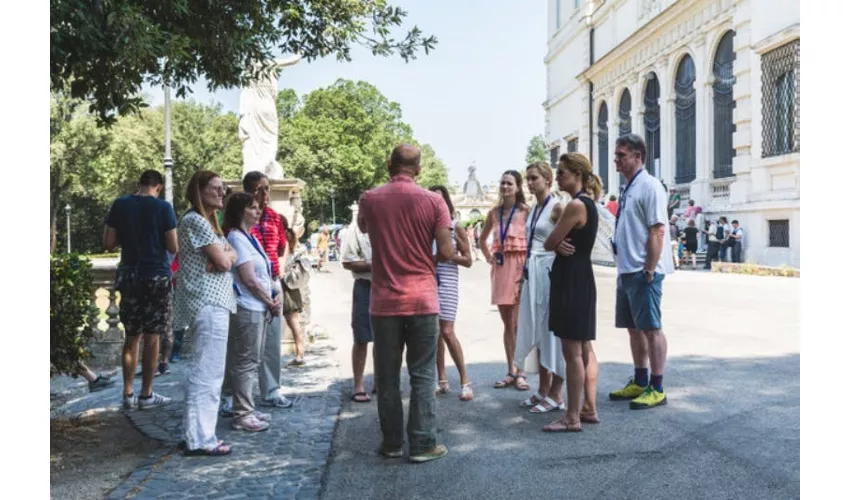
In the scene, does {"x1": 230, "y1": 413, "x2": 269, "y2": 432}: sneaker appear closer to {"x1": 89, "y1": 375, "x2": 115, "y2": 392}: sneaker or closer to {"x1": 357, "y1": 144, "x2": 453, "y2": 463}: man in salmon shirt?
{"x1": 357, "y1": 144, "x2": 453, "y2": 463}: man in salmon shirt

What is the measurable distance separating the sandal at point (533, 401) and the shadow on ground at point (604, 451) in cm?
9

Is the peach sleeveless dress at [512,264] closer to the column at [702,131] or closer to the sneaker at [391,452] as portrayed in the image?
the sneaker at [391,452]

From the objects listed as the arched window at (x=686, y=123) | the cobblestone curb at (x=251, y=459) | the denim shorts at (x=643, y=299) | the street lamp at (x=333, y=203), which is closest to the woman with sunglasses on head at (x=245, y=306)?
the cobblestone curb at (x=251, y=459)

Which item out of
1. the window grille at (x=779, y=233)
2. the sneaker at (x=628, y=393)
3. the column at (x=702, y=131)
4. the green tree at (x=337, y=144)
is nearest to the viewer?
the sneaker at (x=628, y=393)

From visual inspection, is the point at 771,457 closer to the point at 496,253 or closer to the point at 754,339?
the point at 496,253

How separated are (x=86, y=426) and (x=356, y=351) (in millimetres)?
2271

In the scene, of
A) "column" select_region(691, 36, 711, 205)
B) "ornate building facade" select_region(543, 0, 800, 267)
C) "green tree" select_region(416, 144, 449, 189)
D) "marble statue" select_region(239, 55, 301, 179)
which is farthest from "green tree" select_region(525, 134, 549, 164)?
"marble statue" select_region(239, 55, 301, 179)

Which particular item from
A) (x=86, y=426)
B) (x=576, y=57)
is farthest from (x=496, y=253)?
(x=576, y=57)

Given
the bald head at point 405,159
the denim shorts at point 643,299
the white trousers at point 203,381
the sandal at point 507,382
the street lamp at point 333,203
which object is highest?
the street lamp at point 333,203

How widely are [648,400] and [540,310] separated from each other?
1.11 m

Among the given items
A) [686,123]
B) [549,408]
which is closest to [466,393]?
[549,408]

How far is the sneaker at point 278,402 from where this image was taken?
708 centimetres
